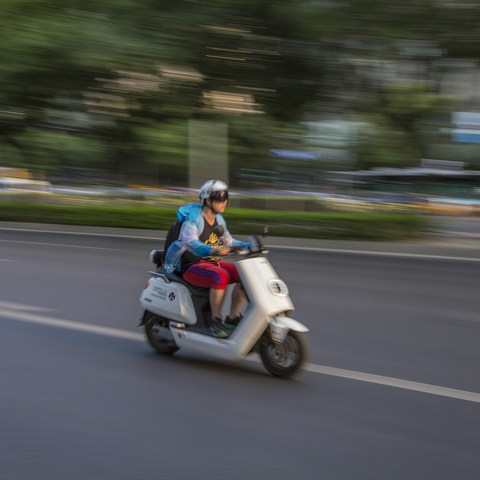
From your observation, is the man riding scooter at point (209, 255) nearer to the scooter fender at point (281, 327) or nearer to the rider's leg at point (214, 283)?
the rider's leg at point (214, 283)

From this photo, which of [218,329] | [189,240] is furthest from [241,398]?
[189,240]

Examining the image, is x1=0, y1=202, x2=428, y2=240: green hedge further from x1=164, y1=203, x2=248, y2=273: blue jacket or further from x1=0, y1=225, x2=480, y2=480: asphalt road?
x1=164, y1=203, x2=248, y2=273: blue jacket

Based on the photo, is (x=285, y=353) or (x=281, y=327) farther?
(x=285, y=353)

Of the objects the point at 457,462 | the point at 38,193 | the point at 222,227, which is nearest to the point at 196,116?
the point at 38,193

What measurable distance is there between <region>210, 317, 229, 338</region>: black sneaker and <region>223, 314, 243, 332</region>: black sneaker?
1.1 inches

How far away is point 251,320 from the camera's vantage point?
5355 millimetres

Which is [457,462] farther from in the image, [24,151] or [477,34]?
[24,151]

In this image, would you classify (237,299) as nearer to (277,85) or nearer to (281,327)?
(281,327)

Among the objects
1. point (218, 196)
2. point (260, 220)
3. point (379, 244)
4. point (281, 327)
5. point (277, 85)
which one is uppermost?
point (277, 85)

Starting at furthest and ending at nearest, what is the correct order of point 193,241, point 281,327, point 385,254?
1. point 385,254
2. point 193,241
3. point 281,327

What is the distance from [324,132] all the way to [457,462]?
58.5 ft

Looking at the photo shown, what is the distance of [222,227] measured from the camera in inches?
210

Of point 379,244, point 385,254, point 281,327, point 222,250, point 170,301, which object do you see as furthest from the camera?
point 379,244

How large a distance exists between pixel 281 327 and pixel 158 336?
4.20 ft
